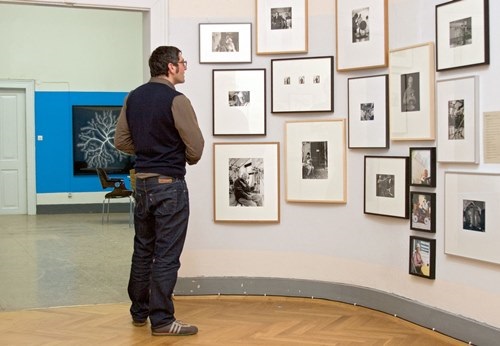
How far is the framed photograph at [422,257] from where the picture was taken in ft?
14.3

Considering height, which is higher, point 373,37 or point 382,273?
point 373,37

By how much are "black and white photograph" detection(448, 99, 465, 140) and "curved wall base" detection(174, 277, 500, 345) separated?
110 cm

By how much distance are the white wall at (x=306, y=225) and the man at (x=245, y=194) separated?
0.19 meters

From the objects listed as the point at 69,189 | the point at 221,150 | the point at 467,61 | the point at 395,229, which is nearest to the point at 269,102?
the point at 221,150

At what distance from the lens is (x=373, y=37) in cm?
488

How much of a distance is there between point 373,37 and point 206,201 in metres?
1.83

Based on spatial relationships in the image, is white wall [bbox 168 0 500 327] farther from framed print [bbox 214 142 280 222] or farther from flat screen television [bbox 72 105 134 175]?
flat screen television [bbox 72 105 134 175]

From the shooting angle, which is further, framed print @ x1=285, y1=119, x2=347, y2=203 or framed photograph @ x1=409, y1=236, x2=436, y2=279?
framed print @ x1=285, y1=119, x2=347, y2=203

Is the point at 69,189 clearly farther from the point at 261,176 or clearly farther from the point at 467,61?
the point at 467,61

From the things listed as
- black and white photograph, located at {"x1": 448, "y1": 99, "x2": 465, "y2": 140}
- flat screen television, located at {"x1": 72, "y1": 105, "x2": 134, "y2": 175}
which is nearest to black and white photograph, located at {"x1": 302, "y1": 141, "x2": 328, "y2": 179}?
black and white photograph, located at {"x1": 448, "y1": 99, "x2": 465, "y2": 140}

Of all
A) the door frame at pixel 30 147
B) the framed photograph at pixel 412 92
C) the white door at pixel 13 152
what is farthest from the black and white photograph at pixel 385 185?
the white door at pixel 13 152

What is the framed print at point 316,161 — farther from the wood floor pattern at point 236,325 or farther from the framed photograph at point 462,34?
the framed photograph at point 462,34

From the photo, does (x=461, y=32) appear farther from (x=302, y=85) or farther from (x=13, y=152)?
(x=13, y=152)

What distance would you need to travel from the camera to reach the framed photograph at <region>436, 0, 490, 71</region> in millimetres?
3895
